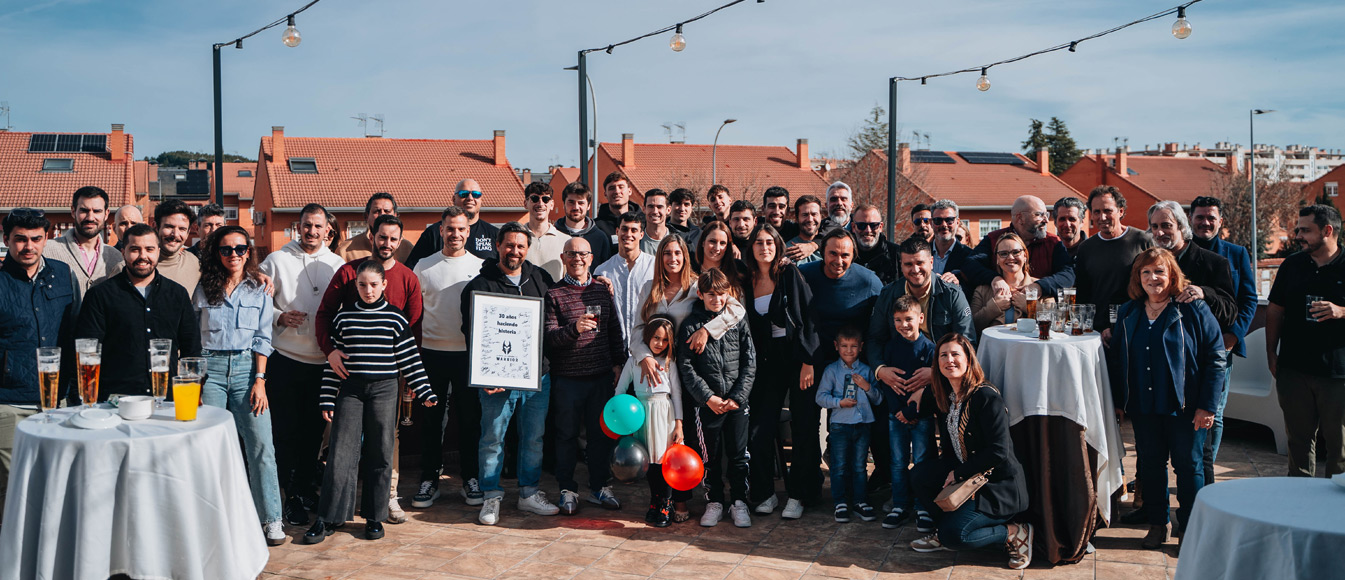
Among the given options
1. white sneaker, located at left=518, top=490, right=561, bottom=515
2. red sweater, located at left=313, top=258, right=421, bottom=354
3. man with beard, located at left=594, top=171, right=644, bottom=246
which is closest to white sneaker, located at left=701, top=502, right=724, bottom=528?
white sneaker, located at left=518, top=490, right=561, bottom=515

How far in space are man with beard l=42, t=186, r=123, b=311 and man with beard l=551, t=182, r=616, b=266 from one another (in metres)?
3.00

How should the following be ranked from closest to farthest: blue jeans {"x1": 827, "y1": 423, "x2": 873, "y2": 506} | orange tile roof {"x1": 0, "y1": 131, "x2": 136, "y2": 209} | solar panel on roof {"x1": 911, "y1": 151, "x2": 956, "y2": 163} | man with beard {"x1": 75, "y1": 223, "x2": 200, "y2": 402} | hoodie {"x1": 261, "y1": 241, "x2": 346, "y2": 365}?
1. man with beard {"x1": 75, "y1": 223, "x2": 200, "y2": 402}
2. hoodie {"x1": 261, "y1": 241, "x2": 346, "y2": 365}
3. blue jeans {"x1": 827, "y1": 423, "x2": 873, "y2": 506}
4. orange tile roof {"x1": 0, "y1": 131, "x2": 136, "y2": 209}
5. solar panel on roof {"x1": 911, "y1": 151, "x2": 956, "y2": 163}

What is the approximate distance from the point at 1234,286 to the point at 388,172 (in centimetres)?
3926

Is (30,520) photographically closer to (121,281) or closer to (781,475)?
(121,281)

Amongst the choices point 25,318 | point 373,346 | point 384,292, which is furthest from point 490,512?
point 25,318

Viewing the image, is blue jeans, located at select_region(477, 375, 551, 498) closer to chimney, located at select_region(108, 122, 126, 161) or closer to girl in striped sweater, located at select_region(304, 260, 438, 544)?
girl in striped sweater, located at select_region(304, 260, 438, 544)

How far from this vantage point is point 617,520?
6074 mm

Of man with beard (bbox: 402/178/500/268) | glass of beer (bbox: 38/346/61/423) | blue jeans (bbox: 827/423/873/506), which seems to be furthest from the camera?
man with beard (bbox: 402/178/500/268)

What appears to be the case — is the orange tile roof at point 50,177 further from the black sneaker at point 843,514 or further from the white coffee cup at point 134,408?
the black sneaker at point 843,514

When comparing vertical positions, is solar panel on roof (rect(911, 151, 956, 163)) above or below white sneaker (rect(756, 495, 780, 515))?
above

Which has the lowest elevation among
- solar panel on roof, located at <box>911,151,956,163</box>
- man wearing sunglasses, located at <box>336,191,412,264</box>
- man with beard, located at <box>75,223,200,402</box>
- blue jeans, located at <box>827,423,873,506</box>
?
blue jeans, located at <box>827,423,873,506</box>

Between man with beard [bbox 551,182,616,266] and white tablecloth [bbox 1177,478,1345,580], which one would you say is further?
man with beard [bbox 551,182,616,266]

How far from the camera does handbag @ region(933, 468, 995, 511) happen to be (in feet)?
16.5

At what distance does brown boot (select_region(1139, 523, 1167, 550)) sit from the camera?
5289mm
